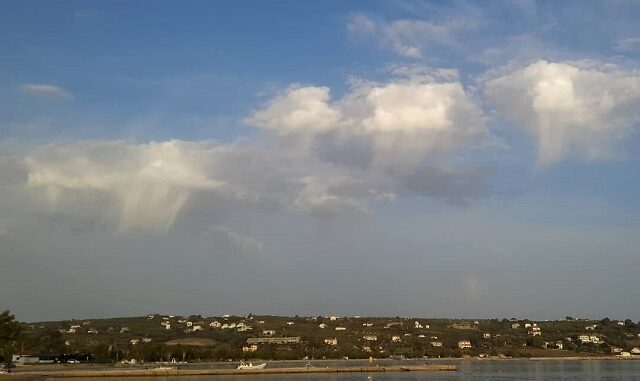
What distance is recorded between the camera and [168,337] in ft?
522

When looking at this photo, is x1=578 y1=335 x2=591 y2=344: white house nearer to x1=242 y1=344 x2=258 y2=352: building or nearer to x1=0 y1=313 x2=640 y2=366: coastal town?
x1=0 y1=313 x2=640 y2=366: coastal town

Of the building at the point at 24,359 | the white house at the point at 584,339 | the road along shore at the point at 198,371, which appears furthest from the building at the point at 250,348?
the white house at the point at 584,339

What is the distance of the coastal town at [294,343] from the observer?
12369cm

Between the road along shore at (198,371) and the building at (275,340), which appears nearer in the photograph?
the road along shore at (198,371)

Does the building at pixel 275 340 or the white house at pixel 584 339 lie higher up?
the building at pixel 275 340

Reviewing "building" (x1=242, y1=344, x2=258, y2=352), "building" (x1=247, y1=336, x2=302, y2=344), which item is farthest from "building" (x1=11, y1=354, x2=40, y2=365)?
"building" (x1=247, y1=336, x2=302, y2=344)

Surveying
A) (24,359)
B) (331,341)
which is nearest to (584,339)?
(331,341)

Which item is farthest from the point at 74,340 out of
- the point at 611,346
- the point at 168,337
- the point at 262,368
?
the point at 611,346

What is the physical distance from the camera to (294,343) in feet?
509

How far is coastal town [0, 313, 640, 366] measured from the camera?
124 m

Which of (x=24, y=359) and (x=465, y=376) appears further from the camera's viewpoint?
(x=24, y=359)

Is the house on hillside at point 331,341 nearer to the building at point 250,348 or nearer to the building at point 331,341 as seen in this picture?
the building at point 331,341

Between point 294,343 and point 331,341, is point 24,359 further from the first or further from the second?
point 331,341

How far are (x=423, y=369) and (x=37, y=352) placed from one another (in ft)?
222
